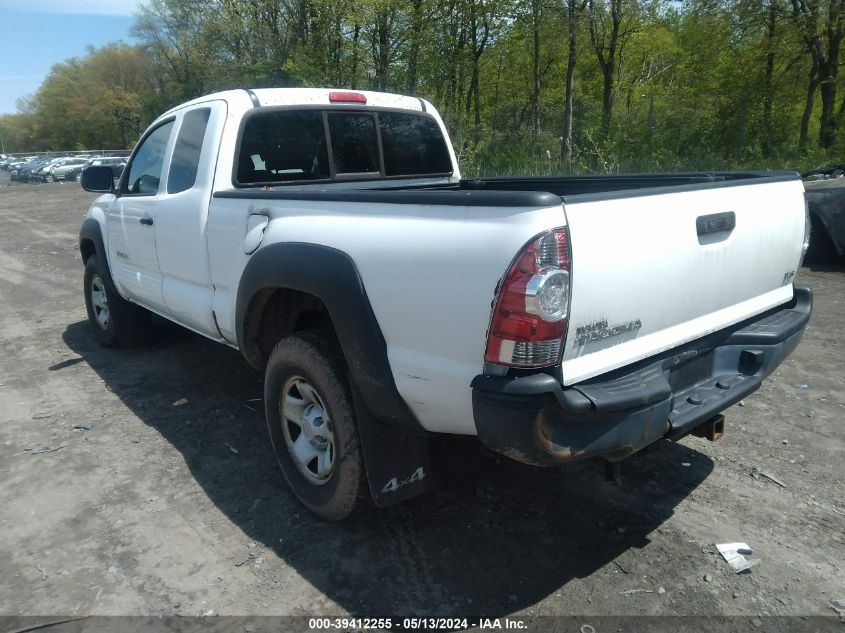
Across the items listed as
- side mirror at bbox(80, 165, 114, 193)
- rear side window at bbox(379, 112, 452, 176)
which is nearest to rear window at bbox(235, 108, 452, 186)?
rear side window at bbox(379, 112, 452, 176)

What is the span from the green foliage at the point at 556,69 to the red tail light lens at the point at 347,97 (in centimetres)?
984

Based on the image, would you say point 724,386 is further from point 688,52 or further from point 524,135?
point 688,52

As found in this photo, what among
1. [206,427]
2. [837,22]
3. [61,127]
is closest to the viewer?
[206,427]

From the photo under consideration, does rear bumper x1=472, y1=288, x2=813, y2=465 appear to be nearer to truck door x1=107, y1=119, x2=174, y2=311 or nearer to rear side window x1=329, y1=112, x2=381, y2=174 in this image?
rear side window x1=329, y1=112, x2=381, y2=174

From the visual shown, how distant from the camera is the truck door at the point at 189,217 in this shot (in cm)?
374

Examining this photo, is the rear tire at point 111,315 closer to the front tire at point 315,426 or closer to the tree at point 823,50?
the front tire at point 315,426

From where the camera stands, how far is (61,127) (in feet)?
252

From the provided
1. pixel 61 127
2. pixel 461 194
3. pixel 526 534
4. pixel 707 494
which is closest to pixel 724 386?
pixel 707 494

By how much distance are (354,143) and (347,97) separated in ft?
1.00

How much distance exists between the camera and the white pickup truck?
82.3 inches

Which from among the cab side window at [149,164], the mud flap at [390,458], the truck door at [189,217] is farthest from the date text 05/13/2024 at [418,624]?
the cab side window at [149,164]

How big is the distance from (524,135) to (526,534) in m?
17.0

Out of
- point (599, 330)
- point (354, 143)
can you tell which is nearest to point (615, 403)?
point (599, 330)

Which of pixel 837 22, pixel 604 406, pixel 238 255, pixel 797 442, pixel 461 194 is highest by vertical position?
pixel 837 22
